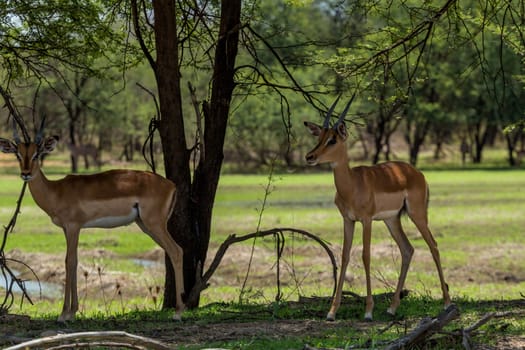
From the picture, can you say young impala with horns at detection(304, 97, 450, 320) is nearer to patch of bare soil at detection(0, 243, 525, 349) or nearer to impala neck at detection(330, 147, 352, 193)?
impala neck at detection(330, 147, 352, 193)

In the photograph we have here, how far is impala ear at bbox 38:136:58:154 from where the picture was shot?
9.59m

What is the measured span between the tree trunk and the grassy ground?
74cm

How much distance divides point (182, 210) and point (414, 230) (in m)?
13.0

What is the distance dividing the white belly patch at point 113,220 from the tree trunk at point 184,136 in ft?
4.56

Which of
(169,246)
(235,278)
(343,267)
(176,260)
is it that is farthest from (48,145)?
(235,278)

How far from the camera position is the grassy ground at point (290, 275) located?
28.3 feet

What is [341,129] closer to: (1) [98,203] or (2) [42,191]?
(1) [98,203]

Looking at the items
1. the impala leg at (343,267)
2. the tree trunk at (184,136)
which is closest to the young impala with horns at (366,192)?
the impala leg at (343,267)

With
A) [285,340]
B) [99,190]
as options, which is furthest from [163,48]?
[285,340]

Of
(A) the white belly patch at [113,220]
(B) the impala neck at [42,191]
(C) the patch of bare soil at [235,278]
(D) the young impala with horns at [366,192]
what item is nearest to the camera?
(C) the patch of bare soil at [235,278]

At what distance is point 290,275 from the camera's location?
1397 centimetres

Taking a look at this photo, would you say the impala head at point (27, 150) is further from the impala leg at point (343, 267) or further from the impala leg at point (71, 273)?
the impala leg at point (343, 267)

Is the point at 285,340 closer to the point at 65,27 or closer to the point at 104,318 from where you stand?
the point at 104,318

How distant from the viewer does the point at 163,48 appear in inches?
Answer: 453
